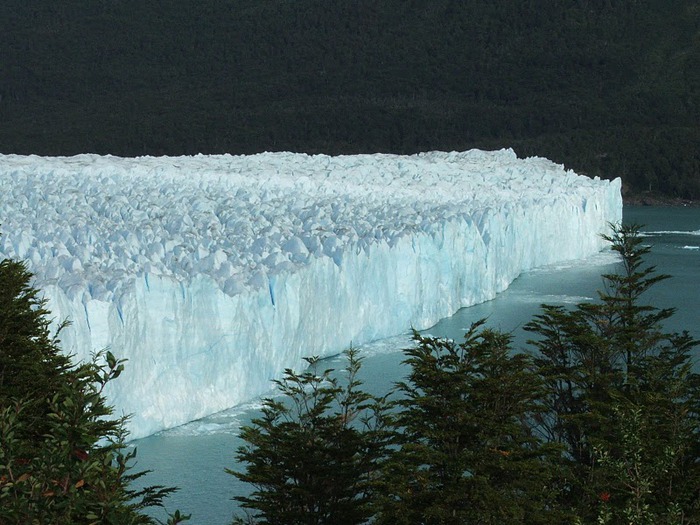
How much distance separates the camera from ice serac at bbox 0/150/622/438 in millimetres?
12703

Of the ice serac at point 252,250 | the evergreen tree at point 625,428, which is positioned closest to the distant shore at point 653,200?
the ice serac at point 252,250

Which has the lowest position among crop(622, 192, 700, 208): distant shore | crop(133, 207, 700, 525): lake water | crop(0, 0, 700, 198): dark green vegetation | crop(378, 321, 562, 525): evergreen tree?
crop(133, 207, 700, 525): lake water

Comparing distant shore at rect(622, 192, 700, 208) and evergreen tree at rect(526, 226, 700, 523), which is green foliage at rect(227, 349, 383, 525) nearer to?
evergreen tree at rect(526, 226, 700, 523)

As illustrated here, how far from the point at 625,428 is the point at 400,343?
36.5 ft

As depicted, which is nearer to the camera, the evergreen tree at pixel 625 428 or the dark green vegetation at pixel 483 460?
the evergreen tree at pixel 625 428

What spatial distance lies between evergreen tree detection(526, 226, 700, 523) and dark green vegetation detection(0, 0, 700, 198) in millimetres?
50198

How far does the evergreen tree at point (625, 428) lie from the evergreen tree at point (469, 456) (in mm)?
471

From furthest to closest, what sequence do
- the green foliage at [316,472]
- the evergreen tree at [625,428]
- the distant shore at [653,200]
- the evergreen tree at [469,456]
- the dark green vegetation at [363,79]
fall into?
the dark green vegetation at [363,79], the distant shore at [653,200], the green foliage at [316,472], the evergreen tree at [469,456], the evergreen tree at [625,428]

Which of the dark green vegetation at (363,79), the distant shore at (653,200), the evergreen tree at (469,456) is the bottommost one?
the distant shore at (653,200)

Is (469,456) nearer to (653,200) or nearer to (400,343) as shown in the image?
(400,343)

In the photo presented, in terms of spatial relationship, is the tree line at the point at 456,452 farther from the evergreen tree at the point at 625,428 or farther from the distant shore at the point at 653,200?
the distant shore at the point at 653,200

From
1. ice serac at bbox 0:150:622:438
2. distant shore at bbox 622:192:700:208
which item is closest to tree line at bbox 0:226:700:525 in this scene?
ice serac at bbox 0:150:622:438

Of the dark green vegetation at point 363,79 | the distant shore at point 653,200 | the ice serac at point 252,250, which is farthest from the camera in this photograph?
the dark green vegetation at point 363,79

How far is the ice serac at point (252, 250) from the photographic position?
41.7 ft
